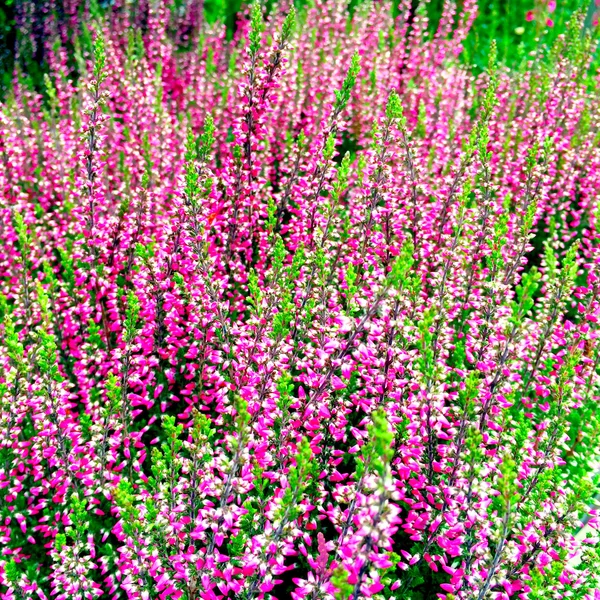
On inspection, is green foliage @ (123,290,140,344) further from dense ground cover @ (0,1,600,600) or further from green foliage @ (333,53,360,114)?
green foliage @ (333,53,360,114)

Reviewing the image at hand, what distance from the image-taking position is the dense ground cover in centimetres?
277

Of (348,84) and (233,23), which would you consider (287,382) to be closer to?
(348,84)

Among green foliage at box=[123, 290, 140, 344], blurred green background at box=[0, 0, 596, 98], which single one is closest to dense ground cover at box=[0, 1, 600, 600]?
green foliage at box=[123, 290, 140, 344]

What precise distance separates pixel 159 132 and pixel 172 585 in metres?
4.31

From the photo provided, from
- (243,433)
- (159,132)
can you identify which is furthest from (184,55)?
(243,433)

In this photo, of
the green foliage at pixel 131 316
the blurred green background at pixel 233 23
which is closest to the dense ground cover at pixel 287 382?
the green foliage at pixel 131 316

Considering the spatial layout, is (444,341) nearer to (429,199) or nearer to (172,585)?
(172,585)

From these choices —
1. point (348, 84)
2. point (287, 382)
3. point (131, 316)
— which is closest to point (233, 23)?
point (348, 84)

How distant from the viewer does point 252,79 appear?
13.9 feet

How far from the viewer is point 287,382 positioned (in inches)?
123

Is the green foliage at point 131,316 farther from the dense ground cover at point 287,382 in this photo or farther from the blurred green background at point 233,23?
the blurred green background at point 233,23

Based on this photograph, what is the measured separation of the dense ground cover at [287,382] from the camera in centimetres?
277

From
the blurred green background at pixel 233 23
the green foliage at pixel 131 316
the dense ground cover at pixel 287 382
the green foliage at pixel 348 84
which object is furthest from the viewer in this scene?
the blurred green background at pixel 233 23

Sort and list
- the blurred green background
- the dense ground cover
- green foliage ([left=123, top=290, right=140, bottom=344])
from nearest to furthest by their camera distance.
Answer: the dense ground cover
green foliage ([left=123, top=290, right=140, bottom=344])
the blurred green background
